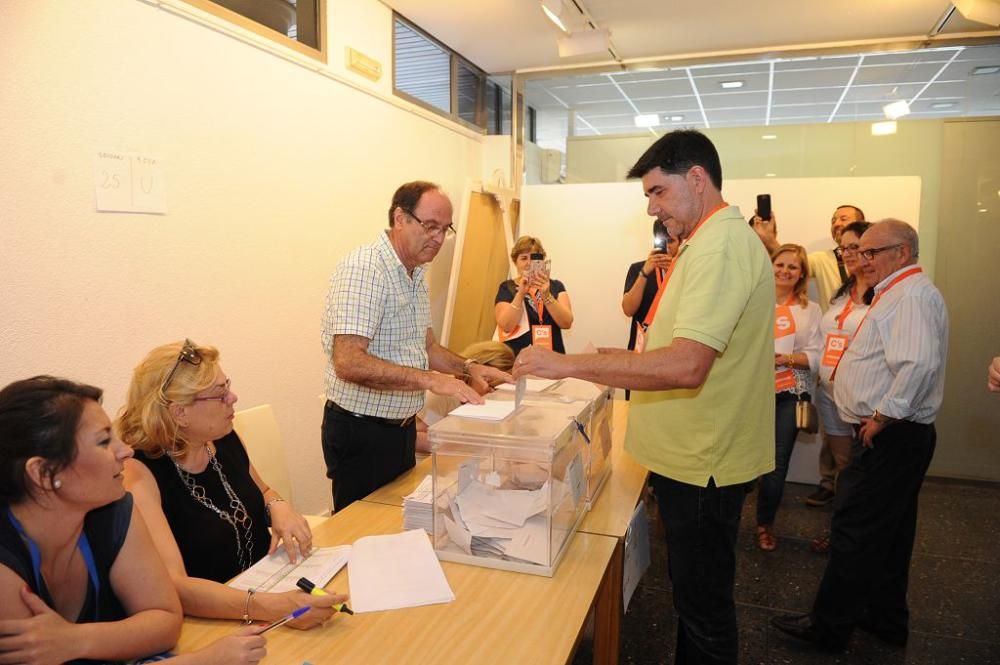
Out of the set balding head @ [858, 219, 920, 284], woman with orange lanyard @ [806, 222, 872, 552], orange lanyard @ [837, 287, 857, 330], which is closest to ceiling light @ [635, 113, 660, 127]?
woman with orange lanyard @ [806, 222, 872, 552]

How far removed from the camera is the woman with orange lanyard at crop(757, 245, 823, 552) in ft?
11.3

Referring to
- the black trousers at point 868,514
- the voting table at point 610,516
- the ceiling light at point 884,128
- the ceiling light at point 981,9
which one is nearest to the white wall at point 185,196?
the voting table at point 610,516

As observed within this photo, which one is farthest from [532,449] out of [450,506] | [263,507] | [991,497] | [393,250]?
[991,497]

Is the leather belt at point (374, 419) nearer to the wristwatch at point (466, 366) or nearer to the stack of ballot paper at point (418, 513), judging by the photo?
the wristwatch at point (466, 366)

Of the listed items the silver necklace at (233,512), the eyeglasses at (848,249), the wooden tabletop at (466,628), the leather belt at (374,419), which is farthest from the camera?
the eyeglasses at (848,249)

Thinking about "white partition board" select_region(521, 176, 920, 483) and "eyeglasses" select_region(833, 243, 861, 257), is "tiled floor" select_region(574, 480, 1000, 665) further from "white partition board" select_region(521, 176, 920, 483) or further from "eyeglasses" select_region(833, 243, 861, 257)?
"eyeglasses" select_region(833, 243, 861, 257)

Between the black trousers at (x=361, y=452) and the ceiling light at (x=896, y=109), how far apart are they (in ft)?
13.5

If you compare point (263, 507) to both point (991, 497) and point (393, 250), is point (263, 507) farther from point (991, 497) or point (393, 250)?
point (991, 497)

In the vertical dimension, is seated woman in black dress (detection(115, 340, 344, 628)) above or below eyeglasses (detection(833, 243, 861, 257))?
below

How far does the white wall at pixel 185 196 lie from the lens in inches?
83.2

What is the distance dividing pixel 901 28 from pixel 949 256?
153cm

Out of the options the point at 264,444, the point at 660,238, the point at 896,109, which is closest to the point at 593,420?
the point at 264,444

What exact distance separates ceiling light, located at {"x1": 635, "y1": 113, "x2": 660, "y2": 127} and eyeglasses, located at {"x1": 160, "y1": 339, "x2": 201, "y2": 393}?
166 inches

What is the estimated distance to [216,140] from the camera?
2781mm
